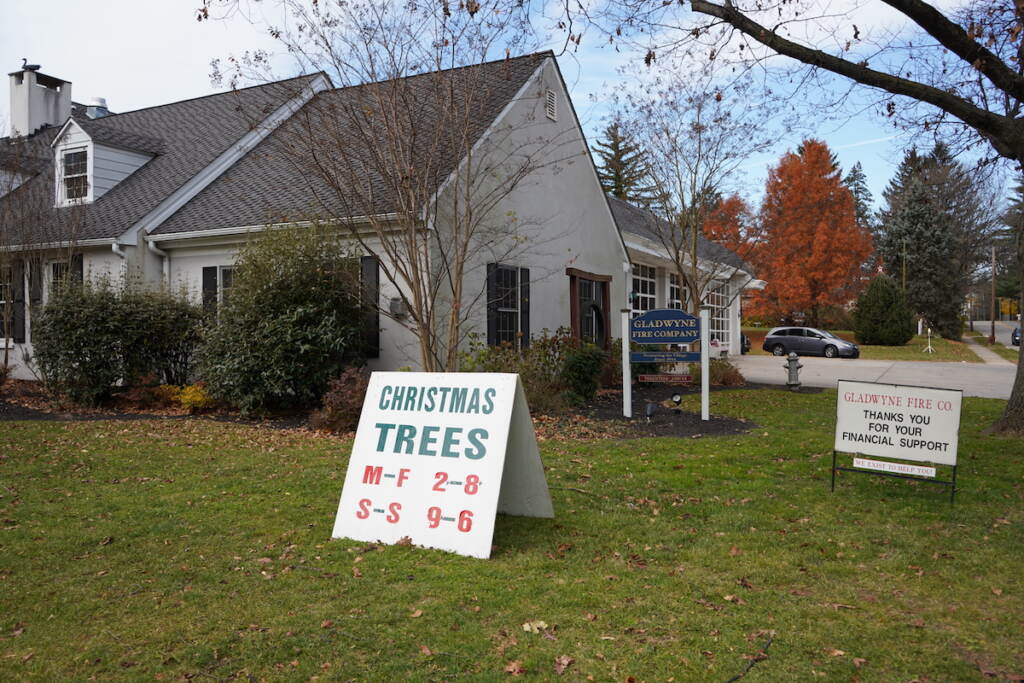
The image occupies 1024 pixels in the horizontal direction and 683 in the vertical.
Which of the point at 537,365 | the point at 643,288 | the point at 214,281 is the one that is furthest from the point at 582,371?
the point at 643,288

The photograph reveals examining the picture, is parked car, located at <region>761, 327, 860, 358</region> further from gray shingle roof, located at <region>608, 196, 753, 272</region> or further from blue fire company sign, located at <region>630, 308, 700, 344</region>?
blue fire company sign, located at <region>630, 308, 700, 344</region>

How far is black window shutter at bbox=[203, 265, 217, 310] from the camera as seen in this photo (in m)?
14.0

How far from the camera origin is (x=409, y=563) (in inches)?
190

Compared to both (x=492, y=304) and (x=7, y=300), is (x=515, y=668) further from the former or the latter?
(x=7, y=300)

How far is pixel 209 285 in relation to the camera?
1417 cm

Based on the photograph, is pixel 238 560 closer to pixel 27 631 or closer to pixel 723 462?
pixel 27 631

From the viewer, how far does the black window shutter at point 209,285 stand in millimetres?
13984

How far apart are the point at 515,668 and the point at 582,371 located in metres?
9.29

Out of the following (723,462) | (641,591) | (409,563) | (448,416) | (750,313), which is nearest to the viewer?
(641,591)

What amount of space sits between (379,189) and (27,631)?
28.7ft

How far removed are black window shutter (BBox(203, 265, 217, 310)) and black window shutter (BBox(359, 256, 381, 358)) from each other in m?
Answer: 3.34

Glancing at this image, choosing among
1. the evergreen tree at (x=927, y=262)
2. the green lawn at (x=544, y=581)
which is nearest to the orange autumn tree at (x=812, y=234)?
the evergreen tree at (x=927, y=262)

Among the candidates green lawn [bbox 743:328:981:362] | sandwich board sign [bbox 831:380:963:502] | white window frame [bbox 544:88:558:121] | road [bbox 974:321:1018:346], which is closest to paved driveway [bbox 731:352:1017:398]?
green lawn [bbox 743:328:981:362]

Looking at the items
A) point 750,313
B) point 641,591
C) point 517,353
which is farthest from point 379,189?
point 750,313
